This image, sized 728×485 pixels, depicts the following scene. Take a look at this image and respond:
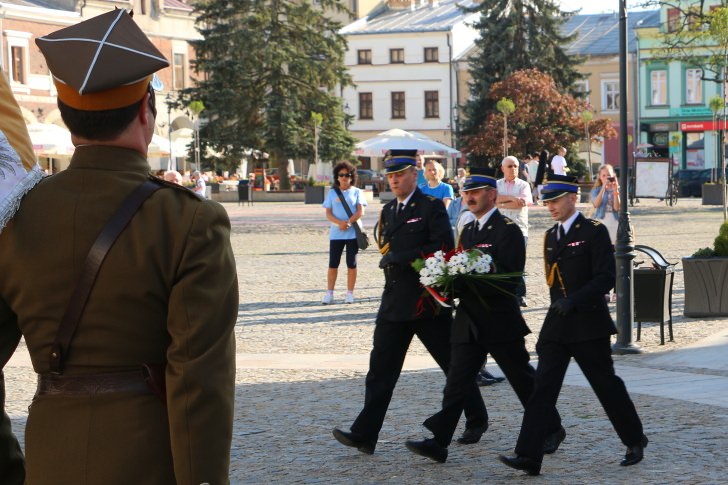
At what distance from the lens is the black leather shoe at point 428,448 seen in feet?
24.5

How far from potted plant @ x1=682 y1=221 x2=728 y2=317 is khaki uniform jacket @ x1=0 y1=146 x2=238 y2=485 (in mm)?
12011

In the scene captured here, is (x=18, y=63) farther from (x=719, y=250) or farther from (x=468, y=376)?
(x=468, y=376)

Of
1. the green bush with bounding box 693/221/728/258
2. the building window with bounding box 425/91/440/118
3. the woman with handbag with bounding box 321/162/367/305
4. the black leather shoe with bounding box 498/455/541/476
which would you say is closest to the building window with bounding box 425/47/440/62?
the building window with bounding box 425/91/440/118

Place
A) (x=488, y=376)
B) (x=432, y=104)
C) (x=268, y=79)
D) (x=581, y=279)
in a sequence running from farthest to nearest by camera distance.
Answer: (x=432, y=104), (x=268, y=79), (x=488, y=376), (x=581, y=279)

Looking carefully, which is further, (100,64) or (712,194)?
(712,194)

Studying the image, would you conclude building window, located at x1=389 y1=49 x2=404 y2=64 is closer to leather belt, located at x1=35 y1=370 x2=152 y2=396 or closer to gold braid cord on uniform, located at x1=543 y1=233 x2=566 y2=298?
gold braid cord on uniform, located at x1=543 y1=233 x2=566 y2=298

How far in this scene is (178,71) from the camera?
223 feet

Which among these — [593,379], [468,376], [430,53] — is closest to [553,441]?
[593,379]

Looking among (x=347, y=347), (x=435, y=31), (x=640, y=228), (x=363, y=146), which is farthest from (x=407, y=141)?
(x=347, y=347)

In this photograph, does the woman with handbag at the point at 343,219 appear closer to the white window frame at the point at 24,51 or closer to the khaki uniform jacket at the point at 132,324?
the khaki uniform jacket at the point at 132,324

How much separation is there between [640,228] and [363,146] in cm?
2003

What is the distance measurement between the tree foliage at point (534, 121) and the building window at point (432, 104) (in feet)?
69.9

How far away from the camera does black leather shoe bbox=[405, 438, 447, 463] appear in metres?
7.46

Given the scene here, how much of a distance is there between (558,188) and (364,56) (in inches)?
2985
